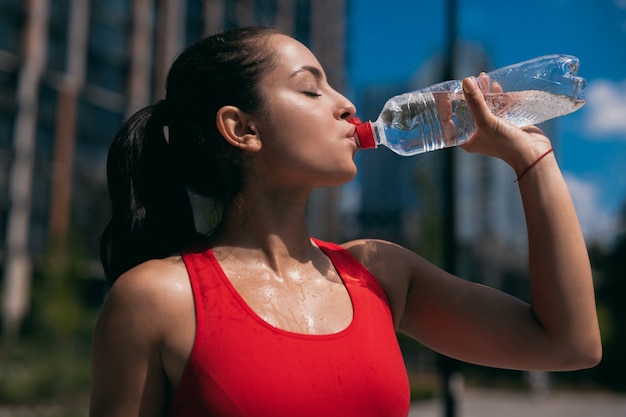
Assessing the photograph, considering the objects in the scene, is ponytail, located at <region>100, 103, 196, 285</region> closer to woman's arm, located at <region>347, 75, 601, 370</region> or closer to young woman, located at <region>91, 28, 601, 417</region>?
young woman, located at <region>91, 28, 601, 417</region>

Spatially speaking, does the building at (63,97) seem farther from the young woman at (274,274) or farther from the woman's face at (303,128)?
the woman's face at (303,128)

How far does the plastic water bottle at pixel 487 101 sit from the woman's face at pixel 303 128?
Result: 0.41 ft

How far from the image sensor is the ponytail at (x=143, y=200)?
1.82 metres

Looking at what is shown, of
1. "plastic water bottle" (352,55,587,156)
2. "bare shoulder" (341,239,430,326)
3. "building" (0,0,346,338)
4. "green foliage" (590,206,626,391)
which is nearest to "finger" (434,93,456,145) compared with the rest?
"plastic water bottle" (352,55,587,156)

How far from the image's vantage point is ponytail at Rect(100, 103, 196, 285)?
1.82 meters

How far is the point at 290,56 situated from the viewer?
1.81 meters

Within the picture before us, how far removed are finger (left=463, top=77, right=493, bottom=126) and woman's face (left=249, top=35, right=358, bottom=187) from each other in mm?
291

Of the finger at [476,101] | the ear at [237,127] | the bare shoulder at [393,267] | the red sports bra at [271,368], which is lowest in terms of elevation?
the red sports bra at [271,368]

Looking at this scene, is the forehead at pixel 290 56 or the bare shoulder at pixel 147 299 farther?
the forehead at pixel 290 56

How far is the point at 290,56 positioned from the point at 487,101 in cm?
54

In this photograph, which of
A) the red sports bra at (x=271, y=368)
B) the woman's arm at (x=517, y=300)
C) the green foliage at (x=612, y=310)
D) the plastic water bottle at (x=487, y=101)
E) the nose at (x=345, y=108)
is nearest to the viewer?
the red sports bra at (x=271, y=368)

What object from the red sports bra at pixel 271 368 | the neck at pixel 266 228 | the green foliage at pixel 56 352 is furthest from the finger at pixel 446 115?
the green foliage at pixel 56 352

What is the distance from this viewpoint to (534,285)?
1715 mm

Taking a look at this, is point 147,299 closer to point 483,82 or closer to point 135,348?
point 135,348
